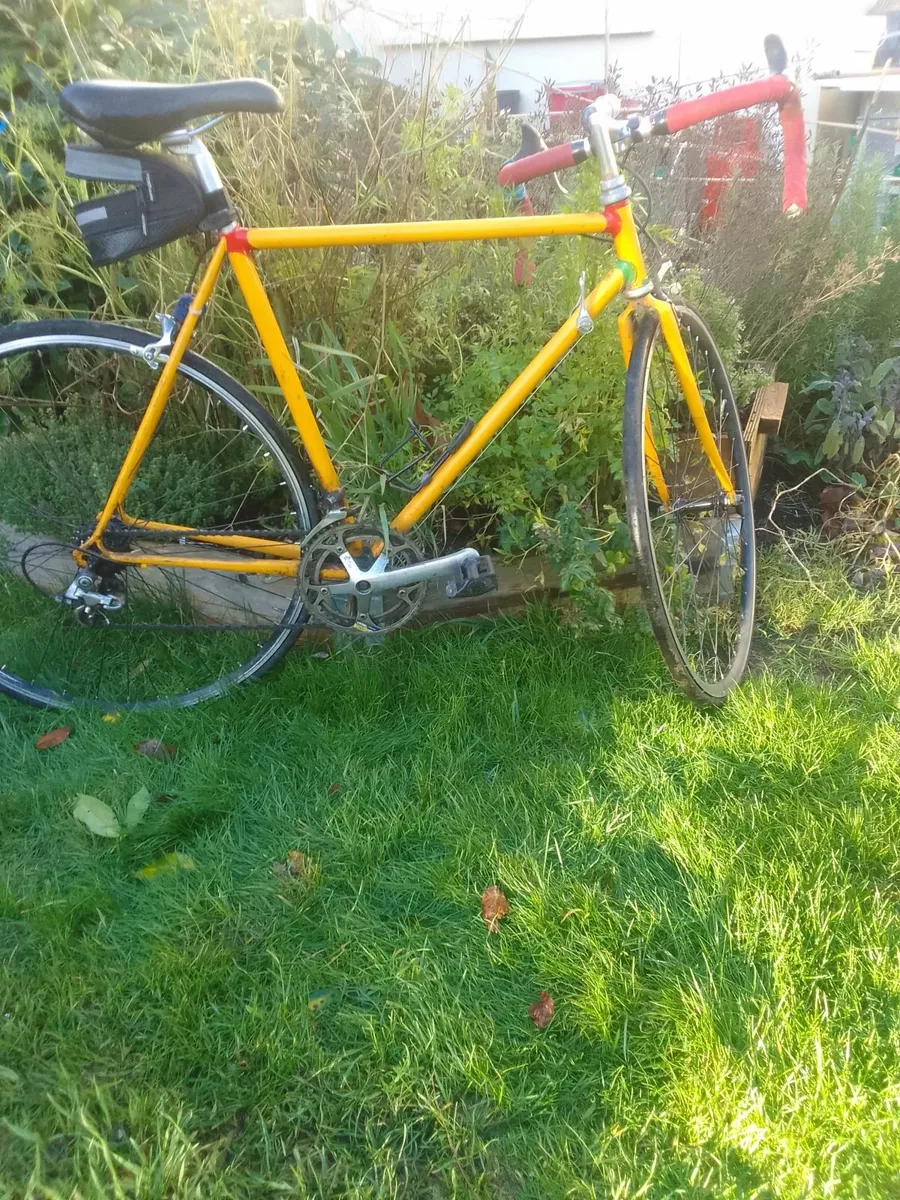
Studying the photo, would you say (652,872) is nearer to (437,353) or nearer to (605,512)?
(605,512)

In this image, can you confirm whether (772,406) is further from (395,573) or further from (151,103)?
(151,103)

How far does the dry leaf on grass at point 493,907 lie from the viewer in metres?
1.71

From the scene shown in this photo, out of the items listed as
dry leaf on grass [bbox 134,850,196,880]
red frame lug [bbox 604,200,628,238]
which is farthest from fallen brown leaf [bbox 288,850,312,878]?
red frame lug [bbox 604,200,628,238]

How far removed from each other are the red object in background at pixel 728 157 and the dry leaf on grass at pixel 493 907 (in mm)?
2820

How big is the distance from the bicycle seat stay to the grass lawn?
1.41 metres

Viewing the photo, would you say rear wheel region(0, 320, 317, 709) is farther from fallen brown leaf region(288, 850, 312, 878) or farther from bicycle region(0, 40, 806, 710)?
fallen brown leaf region(288, 850, 312, 878)

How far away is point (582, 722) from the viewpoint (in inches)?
86.9

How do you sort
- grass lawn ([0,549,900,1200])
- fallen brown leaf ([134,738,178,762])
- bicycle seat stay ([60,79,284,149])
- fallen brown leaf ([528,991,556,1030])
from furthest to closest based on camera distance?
fallen brown leaf ([134,738,178,762]), bicycle seat stay ([60,79,284,149]), fallen brown leaf ([528,991,556,1030]), grass lawn ([0,549,900,1200])

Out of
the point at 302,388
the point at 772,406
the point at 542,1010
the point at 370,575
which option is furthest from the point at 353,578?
the point at 772,406

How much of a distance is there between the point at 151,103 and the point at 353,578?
1.13 metres

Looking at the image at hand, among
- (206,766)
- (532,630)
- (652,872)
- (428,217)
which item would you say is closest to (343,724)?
(206,766)

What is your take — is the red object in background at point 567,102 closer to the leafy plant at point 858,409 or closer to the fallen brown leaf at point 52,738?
the leafy plant at point 858,409

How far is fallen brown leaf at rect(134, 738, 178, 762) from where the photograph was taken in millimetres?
2217

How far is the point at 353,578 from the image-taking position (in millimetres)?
2121
